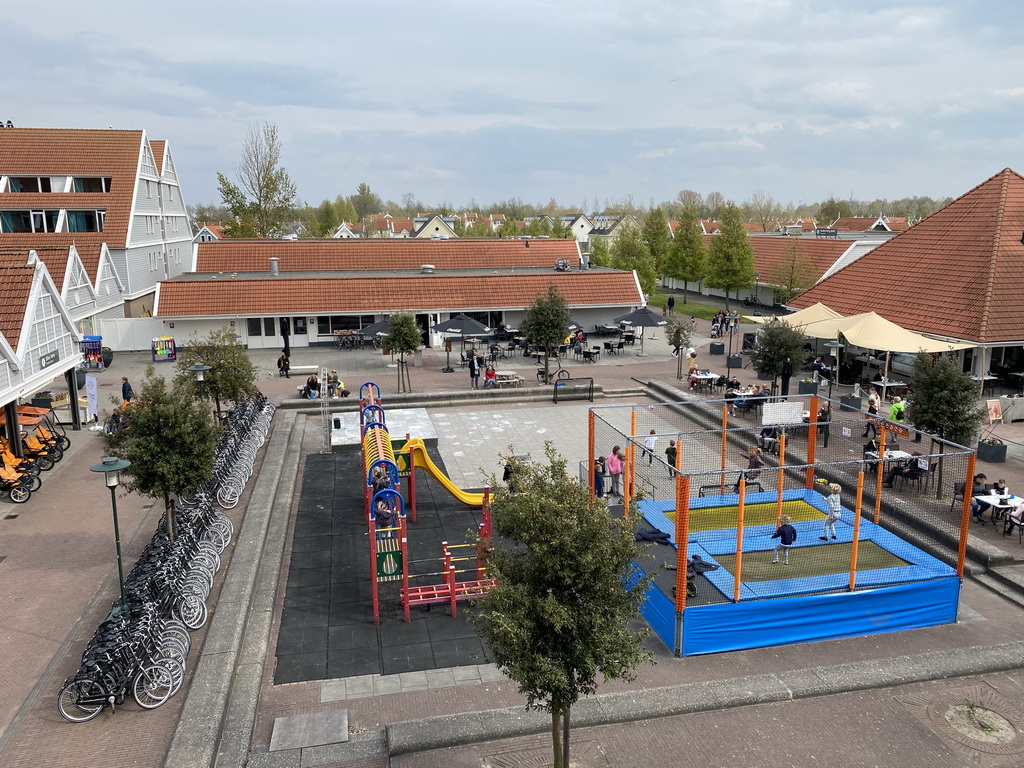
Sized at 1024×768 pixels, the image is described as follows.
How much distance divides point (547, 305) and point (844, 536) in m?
15.9

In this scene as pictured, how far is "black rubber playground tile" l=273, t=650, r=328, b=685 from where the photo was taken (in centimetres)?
1055

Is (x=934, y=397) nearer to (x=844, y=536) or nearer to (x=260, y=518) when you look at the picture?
(x=844, y=536)

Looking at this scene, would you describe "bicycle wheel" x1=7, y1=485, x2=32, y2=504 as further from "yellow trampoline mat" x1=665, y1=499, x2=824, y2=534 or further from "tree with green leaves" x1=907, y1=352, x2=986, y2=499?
"tree with green leaves" x1=907, y1=352, x2=986, y2=499

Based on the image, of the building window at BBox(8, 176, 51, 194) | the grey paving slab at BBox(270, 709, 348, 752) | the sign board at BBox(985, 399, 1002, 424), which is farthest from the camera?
the building window at BBox(8, 176, 51, 194)

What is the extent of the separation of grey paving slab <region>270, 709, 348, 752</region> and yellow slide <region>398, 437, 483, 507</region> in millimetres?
7053

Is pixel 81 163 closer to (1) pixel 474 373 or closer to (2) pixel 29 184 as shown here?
(2) pixel 29 184

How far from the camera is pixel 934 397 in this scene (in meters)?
16.6

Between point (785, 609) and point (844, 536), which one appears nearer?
point (785, 609)

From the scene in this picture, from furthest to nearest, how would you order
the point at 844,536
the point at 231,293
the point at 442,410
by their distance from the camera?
the point at 231,293 < the point at 442,410 < the point at 844,536

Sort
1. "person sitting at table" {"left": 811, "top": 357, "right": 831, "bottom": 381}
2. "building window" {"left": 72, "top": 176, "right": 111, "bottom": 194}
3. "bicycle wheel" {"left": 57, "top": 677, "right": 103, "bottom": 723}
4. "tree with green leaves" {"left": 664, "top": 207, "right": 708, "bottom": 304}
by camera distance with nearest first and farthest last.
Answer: "bicycle wheel" {"left": 57, "top": 677, "right": 103, "bottom": 723}, "person sitting at table" {"left": 811, "top": 357, "right": 831, "bottom": 381}, "building window" {"left": 72, "top": 176, "right": 111, "bottom": 194}, "tree with green leaves" {"left": 664, "top": 207, "right": 708, "bottom": 304}

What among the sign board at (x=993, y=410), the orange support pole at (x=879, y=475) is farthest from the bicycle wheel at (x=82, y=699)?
the sign board at (x=993, y=410)

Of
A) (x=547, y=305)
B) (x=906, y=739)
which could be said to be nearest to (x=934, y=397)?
(x=906, y=739)

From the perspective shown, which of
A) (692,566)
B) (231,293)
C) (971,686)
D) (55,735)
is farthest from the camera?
(231,293)

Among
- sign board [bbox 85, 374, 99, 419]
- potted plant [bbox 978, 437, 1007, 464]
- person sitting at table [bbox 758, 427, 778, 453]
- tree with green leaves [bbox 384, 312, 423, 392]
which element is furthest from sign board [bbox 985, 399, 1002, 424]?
sign board [bbox 85, 374, 99, 419]
